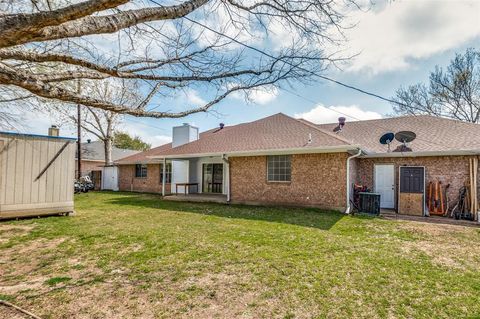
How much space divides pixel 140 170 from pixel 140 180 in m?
0.79

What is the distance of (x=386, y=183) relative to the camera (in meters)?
11.5

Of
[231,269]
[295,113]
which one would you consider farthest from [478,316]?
[295,113]

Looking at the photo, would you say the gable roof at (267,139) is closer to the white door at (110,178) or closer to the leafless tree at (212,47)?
the leafless tree at (212,47)

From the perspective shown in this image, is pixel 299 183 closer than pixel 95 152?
Yes

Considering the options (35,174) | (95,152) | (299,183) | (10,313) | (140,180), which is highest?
(95,152)

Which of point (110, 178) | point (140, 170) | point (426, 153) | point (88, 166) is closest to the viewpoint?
point (426, 153)

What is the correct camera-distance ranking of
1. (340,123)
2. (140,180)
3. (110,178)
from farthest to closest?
(110,178) → (140,180) → (340,123)

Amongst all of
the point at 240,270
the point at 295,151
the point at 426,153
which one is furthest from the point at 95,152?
the point at 426,153

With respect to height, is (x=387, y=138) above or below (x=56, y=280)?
above

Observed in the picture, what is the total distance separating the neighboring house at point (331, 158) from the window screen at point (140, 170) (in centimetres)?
554

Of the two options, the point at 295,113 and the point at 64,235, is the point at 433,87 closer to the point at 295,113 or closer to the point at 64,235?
the point at 295,113

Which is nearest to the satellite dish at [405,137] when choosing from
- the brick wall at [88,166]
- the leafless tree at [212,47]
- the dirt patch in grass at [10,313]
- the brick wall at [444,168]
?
the brick wall at [444,168]

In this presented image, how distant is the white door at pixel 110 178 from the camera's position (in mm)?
22142

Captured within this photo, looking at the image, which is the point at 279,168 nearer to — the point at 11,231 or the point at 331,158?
the point at 331,158
